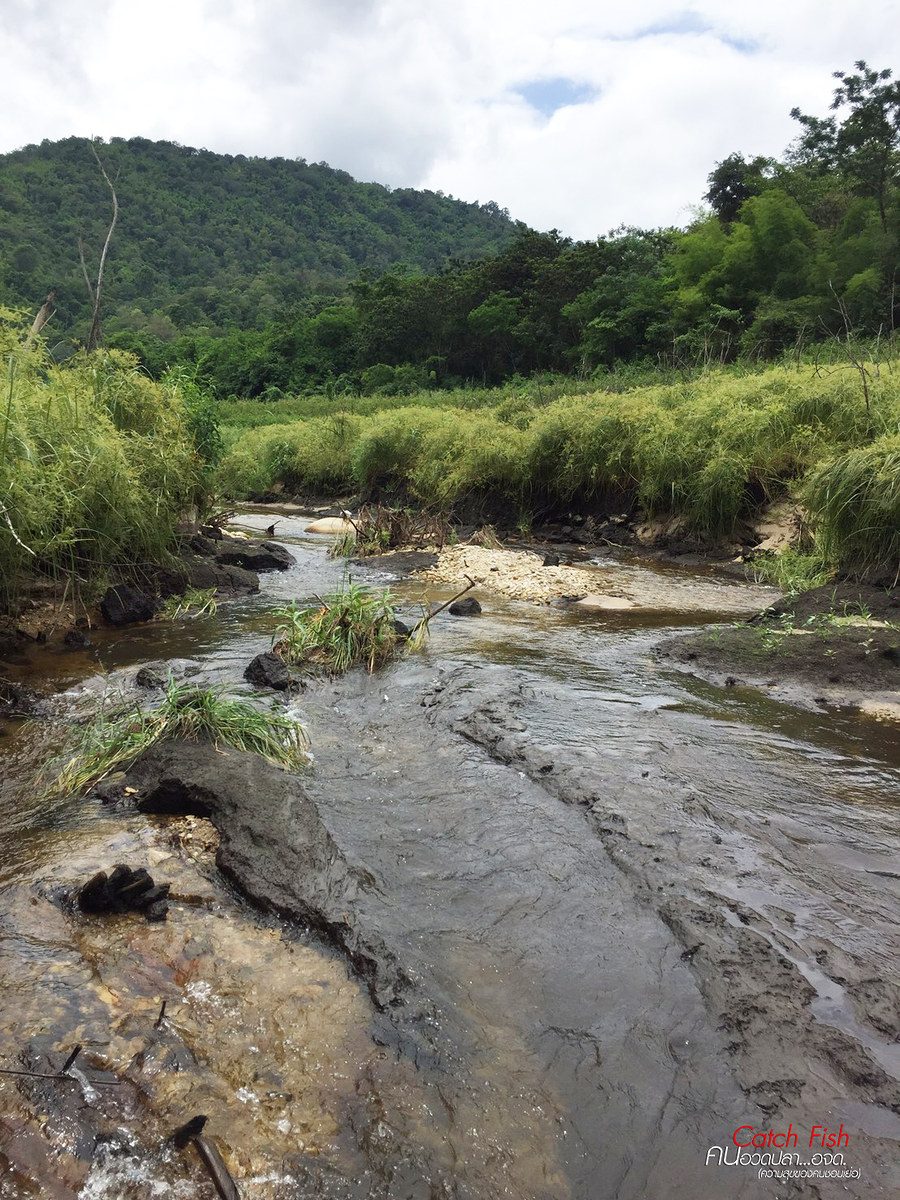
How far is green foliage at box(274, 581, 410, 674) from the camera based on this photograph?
23.0 feet

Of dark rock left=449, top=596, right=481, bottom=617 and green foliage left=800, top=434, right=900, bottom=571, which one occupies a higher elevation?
green foliage left=800, top=434, right=900, bottom=571

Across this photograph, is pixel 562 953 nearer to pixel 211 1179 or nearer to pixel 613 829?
pixel 613 829

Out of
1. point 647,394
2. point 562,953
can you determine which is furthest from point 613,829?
point 647,394

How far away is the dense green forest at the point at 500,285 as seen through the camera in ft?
91.4

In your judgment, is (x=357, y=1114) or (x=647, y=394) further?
(x=647, y=394)

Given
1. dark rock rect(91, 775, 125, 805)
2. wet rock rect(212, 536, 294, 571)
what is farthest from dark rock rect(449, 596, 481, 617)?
dark rock rect(91, 775, 125, 805)

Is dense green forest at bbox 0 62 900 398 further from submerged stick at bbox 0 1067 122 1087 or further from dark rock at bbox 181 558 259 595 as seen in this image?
submerged stick at bbox 0 1067 122 1087

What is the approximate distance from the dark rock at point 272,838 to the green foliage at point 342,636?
2452 millimetres

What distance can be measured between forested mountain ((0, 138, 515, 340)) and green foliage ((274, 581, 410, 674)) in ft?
122

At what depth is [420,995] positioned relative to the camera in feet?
9.23

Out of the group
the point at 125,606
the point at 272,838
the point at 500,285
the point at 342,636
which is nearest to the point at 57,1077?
the point at 272,838

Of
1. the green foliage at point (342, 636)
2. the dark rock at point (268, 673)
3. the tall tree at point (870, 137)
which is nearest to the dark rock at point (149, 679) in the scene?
the dark rock at point (268, 673)

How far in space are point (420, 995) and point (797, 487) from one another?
10.8 metres

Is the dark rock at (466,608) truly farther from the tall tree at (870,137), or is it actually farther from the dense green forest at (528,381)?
the tall tree at (870,137)
